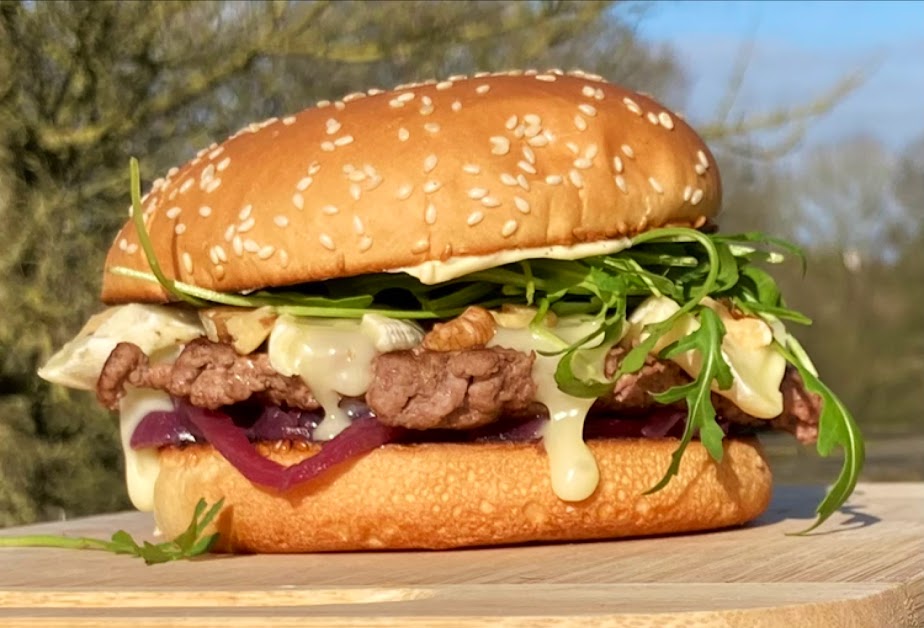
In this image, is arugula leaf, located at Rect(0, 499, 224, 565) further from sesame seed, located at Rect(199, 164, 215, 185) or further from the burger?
sesame seed, located at Rect(199, 164, 215, 185)

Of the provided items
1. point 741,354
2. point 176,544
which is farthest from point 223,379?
point 741,354

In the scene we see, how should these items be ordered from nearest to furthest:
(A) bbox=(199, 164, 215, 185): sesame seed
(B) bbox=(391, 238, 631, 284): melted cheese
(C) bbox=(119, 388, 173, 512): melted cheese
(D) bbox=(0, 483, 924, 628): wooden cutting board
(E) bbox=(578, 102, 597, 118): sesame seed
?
(D) bbox=(0, 483, 924, 628): wooden cutting board → (B) bbox=(391, 238, 631, 284): melted cheese → (E) bbox=(578, 102, 597, 118): sesame seed → (A) bbox=(199, 164, 215, 185): sesame seed → (C) bbox=(119, 388, 173, 512): melted cheese

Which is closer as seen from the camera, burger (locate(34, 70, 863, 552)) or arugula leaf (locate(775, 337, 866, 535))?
burger (locate(34, 70, 863, 552))

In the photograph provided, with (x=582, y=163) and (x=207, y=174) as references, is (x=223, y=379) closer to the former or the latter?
(x=207, y=174)

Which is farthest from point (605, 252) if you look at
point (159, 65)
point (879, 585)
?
point (159, 65)

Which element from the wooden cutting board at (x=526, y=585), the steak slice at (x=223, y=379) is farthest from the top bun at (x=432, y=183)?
the wooden cutting board at (x=526, y=585)

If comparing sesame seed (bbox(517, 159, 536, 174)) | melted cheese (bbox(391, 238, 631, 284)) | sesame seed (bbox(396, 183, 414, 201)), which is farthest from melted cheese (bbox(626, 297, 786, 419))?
sesame seed (bbox(396, 183, 414, 201))

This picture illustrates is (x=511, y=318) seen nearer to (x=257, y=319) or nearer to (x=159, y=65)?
(x=257, y=319)
